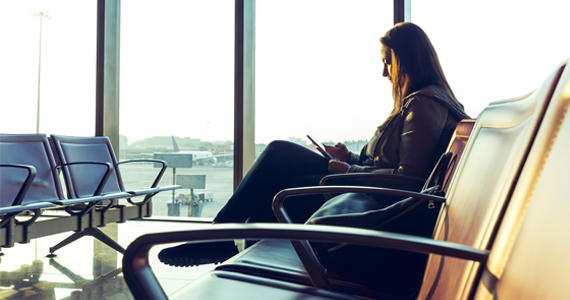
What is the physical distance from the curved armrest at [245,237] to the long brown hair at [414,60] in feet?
4.84

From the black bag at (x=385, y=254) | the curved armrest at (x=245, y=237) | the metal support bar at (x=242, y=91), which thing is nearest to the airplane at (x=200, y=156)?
the metal support bar at (x=242, y=91)

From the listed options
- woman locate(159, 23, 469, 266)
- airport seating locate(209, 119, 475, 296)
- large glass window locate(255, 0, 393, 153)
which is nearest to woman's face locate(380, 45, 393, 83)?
woman locate(159, 23, 469, 266)

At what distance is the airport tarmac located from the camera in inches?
126

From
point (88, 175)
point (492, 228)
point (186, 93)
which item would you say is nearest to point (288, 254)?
point (492, 228)

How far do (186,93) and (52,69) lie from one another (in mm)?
1447

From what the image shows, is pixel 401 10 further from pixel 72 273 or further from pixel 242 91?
pixel 72 273

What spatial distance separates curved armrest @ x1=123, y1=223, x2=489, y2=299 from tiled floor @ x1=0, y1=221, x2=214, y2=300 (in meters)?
1.45

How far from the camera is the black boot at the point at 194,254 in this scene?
118 centimetres

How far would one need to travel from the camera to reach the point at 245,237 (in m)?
0.45

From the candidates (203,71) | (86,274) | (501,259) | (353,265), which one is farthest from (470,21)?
(86,274)

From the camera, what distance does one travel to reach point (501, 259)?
34 cm

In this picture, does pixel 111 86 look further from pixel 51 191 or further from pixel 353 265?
pixel 353 265

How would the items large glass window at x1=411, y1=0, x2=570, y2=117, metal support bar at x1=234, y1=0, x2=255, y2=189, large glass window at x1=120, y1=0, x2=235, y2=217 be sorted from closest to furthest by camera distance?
large glass window at x1=411, y1=0, x2=570, y2=117, metal support bar at x1=234, y1=0, x2=255, y2=189, large glass window at x1=120, y1=0, x2=235, y2=217

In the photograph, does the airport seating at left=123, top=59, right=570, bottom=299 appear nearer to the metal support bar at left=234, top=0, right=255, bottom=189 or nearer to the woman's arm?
A: the woman's arm
